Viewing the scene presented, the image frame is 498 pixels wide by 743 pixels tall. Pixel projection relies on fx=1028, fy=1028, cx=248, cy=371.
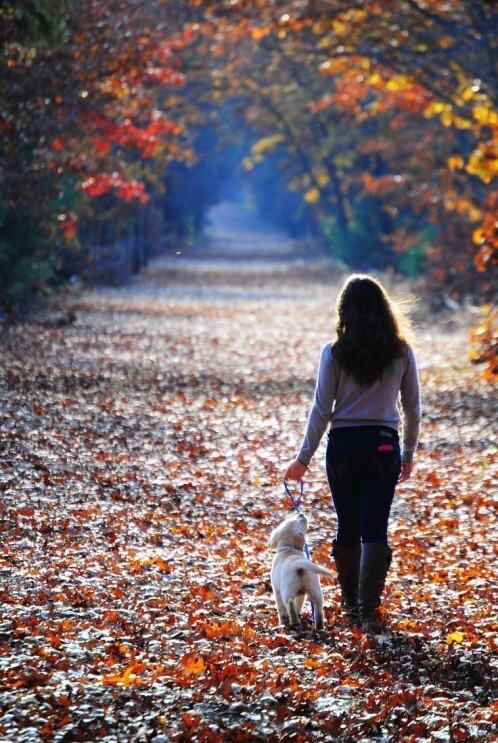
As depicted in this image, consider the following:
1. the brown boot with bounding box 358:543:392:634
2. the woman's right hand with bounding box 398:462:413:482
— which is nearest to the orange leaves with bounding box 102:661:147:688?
the brown boot with bounding box 358:543:392:634

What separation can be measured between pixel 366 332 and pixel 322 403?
19.4 inches

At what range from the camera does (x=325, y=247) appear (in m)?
72.6

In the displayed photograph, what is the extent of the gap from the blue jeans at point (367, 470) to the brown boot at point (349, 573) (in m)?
0.24

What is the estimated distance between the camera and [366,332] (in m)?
5.80

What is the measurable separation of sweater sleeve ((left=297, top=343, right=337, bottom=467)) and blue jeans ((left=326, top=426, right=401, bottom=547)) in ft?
0.31

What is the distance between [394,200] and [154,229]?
1423 cm

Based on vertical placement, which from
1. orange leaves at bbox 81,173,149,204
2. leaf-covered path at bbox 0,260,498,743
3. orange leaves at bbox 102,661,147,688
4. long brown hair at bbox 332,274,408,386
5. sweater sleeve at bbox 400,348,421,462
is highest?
orange leaves at bbox 81,173,149,204

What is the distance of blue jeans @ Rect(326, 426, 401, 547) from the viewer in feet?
19.2

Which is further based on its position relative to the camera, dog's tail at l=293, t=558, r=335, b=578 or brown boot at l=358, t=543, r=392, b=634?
brown boot at l=358, t=543, r=392, b=634

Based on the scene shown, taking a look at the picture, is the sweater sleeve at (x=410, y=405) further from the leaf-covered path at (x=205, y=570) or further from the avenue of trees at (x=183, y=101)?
the avenue of trees at (x=183, y=101)

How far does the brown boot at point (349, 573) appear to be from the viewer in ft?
20.4

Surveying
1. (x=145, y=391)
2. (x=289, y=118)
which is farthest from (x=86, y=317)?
(x=289, y=118)

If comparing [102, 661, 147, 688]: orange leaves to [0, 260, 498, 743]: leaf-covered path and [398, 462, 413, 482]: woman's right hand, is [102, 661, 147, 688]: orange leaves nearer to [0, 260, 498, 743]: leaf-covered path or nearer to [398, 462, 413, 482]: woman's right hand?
[0, 260, 498, 743]: leaf-covered path

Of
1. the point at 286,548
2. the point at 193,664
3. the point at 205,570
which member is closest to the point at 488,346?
the point at 205,570
